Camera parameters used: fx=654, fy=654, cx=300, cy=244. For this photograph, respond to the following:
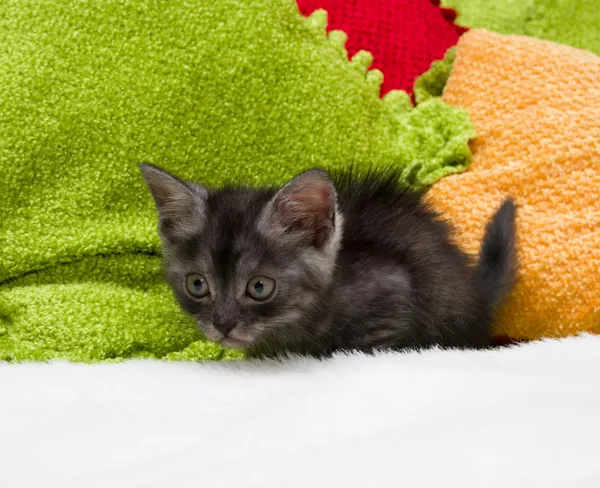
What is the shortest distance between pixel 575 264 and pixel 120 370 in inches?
35.0

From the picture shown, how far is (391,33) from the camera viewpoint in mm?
1599

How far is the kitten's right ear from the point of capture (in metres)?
1.10

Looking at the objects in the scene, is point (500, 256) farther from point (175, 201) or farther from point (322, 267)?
point (175, 201)

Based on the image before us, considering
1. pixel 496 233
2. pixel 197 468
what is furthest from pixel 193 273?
pixel 496 233

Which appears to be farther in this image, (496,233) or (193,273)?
(496,233)

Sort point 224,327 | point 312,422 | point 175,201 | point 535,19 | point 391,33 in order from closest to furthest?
point 312,422
point 224,327
point 175,201
point 391,33
point 535,19

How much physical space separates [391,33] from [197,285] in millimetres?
857

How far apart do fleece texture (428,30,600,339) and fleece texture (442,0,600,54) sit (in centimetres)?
27

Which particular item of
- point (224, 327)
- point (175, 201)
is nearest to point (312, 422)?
point (224, 327)

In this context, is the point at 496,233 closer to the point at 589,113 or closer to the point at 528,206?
the point at 528,206

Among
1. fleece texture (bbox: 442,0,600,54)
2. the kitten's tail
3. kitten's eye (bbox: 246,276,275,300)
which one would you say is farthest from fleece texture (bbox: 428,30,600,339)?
kitten's eye (bbox: 246,276,275,300)

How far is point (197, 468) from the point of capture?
2.19ft

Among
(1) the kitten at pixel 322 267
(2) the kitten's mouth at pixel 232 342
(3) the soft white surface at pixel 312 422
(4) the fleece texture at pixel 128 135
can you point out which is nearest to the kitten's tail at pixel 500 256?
(1) the kitten at pixel 322 267

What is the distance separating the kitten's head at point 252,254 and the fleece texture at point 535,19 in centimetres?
93
